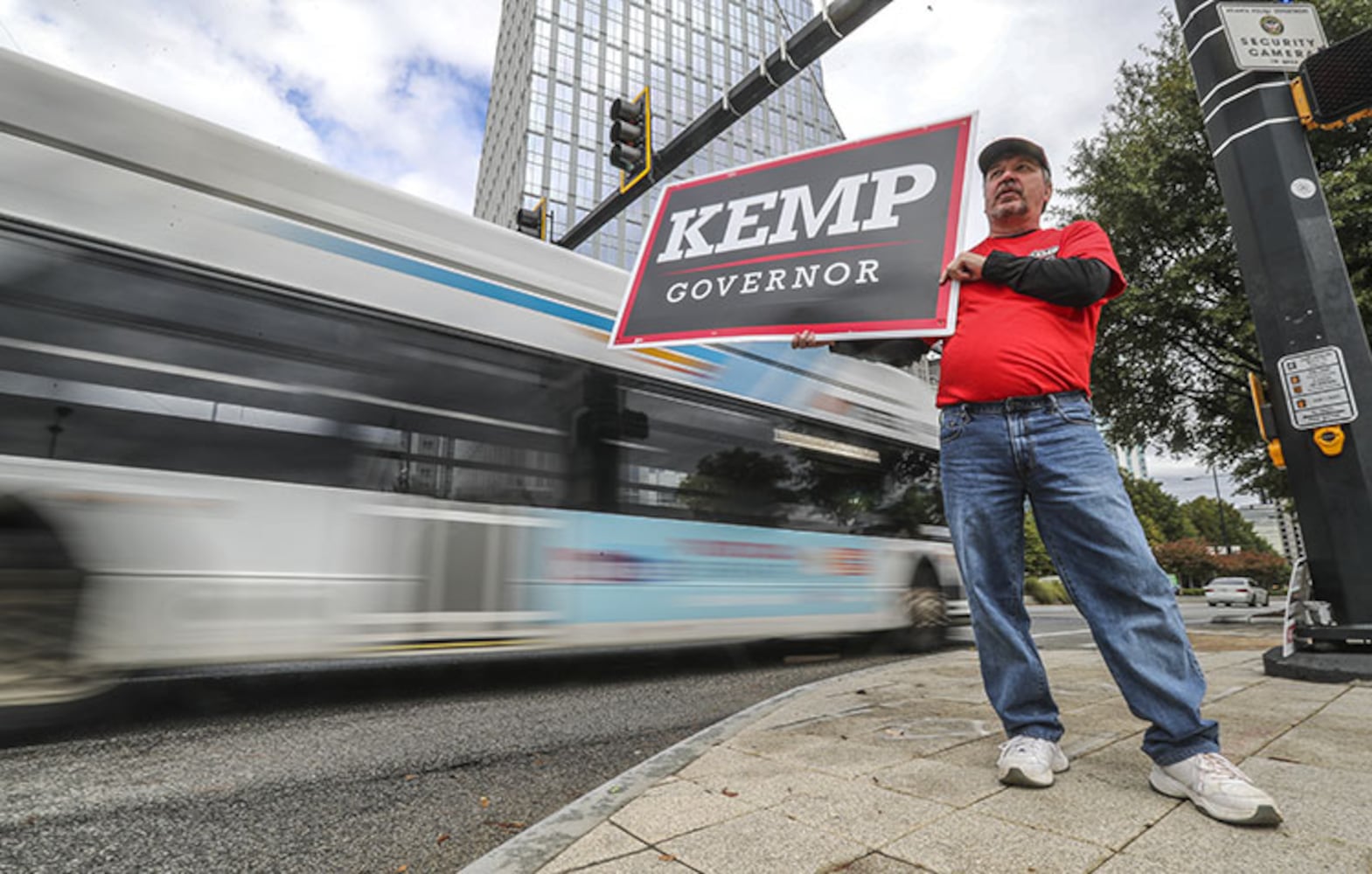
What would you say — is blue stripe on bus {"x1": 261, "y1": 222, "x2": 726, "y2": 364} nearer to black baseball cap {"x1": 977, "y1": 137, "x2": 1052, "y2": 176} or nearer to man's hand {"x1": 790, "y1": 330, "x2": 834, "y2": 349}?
man's hand {"x1": 790, "y1": 330, "x2": 834, "y2": 349}

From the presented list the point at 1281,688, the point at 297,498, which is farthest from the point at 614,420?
the point at 1281,688

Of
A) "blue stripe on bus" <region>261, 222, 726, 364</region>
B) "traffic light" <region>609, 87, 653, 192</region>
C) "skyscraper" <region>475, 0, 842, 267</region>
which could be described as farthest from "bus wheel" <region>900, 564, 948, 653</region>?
"skyscraper" <region>475, 0, 842, 267</region>

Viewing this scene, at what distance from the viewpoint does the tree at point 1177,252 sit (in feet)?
34.0

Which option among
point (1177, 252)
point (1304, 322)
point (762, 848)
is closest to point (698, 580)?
point (762, 848)

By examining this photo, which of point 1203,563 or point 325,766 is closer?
point 325,766

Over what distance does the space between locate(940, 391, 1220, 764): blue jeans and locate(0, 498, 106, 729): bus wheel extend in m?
3.84

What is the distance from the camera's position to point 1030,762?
1.90 meters

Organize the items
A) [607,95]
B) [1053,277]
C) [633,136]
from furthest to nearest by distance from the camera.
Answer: [607,95] < [633,136] < [1053,277]

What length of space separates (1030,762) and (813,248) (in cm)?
187

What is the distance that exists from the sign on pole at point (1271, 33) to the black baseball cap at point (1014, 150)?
12.1 feet

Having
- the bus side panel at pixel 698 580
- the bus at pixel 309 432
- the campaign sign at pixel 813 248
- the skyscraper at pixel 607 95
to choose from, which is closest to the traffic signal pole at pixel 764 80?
the bus at pixel 309 432

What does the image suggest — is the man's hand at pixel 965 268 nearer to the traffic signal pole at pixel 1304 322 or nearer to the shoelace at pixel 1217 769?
the shoelace at pixel 1217 769

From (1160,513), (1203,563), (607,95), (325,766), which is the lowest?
(325,766)

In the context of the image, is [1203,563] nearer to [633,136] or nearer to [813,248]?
[633,136]
